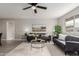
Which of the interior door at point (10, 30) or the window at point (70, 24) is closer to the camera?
the window at point (70, 24)

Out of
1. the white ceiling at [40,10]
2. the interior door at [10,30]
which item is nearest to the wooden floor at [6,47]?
the white ceiling at [40,10]

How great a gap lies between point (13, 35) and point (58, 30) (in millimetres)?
4259

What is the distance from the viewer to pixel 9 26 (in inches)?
397

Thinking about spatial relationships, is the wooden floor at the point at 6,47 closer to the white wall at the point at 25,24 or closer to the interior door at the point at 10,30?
the white wall at the point at 25,24

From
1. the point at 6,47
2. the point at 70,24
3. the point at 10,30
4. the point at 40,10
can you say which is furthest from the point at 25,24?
the point at 70,24

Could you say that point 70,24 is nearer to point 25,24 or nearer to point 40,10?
point 40,10

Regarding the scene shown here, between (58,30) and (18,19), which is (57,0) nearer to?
(58,30)

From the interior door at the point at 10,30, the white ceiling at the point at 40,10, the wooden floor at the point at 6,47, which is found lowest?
the wooden floor at the point at 6,47

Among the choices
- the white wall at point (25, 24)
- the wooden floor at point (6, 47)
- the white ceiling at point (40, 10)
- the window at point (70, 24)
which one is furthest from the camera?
the white wall at point (25, 24)

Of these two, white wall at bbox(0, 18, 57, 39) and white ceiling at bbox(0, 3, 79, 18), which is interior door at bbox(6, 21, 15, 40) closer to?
white wall at bbox(0, 18, 57, 39)

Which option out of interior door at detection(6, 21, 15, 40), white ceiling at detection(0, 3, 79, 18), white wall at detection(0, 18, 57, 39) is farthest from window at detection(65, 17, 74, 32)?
interior door at detection(6, 21, 15, 40)

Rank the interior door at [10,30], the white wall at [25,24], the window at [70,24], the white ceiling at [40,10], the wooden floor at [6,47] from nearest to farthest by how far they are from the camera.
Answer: the wooden floor at [6,47] → the white ceiling at [40,10] → the window at [70,24] → the white wall at [25,24] → the interior door at [10,30]

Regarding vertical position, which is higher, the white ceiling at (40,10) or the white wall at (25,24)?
the white ceiling at (40,10)

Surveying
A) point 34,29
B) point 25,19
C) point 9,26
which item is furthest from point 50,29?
point 9,26
